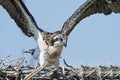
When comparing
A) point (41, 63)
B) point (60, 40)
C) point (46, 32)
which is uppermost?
point (46, 32)

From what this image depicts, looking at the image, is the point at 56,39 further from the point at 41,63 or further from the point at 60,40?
the point at 41,63

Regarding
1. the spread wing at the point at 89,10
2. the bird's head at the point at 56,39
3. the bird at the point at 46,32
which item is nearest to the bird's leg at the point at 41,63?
the bird at the point at 46,32

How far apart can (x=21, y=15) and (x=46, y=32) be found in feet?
2.41

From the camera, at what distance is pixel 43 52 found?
1105 centimetres

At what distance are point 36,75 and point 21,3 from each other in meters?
1.75

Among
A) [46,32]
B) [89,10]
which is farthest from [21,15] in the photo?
[89,10]

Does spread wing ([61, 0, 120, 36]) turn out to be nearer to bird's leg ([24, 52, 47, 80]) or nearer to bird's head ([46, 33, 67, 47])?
bird's head ([46, 33, 67, 47])

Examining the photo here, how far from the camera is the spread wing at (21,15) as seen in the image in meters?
10.8

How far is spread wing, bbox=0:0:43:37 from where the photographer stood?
10789 mm

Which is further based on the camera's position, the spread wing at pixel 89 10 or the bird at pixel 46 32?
the spread wing at pixel 89 10

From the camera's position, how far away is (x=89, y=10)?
11766mm

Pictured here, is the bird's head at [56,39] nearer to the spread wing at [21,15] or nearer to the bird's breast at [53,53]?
the bird's breast at [53,53]

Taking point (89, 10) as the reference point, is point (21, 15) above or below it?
below

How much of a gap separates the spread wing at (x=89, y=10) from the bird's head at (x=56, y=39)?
0.38m
